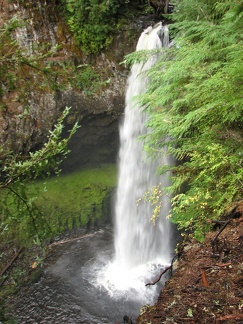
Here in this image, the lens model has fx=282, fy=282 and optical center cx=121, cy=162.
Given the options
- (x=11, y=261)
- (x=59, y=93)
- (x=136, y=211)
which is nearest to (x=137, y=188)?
(x=136, y=211)

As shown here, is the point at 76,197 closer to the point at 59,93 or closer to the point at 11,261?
the point at 11,261

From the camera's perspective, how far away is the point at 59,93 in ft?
32.0

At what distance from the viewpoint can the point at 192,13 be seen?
5883mm

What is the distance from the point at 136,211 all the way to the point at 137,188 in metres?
0.78

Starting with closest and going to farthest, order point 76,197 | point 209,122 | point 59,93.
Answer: point 209,122, point 59,93, point 76,197

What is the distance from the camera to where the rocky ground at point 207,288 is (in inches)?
78.0

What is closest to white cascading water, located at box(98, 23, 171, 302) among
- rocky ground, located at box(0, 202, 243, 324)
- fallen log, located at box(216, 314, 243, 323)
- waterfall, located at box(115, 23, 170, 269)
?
waterfall, located at box(115, 23, 170, 269)

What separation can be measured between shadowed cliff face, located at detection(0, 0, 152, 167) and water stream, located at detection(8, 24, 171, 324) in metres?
0.73

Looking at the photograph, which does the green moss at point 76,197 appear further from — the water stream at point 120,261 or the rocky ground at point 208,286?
the rocky ground at point 208,286

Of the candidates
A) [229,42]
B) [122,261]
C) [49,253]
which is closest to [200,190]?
[229,42]

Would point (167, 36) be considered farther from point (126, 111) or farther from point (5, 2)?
point (5, 2)

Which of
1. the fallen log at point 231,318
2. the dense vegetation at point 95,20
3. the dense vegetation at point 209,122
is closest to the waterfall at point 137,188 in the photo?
the dense vegetation at point 95,20

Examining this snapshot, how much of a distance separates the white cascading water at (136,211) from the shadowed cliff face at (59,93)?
2.20 feet

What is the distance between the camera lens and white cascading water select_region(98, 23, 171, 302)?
7906mm
